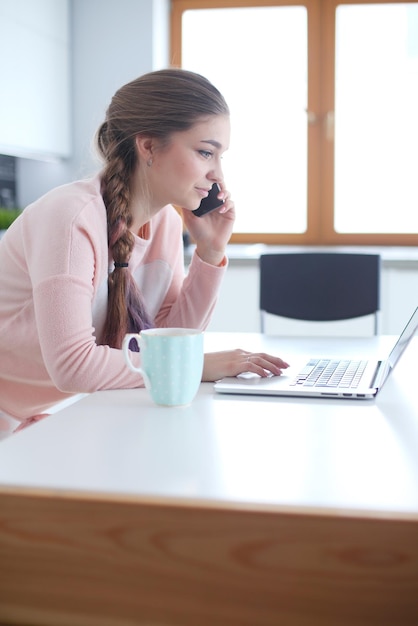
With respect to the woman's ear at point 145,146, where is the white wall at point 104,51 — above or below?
above

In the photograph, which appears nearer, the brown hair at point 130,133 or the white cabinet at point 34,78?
the brown hair at point 130,133

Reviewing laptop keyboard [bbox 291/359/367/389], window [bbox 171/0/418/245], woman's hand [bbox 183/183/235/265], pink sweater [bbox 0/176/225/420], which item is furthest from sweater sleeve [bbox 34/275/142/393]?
window [bbox 171/0/418/245]

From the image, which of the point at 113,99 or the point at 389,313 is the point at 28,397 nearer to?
the point at 113,99

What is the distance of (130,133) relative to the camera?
1.47 metres

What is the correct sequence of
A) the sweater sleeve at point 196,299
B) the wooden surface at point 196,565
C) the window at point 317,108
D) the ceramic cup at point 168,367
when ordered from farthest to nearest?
1. the window at point 317,108
2. the sweater sleeve at point 196,299
3. the ceramic cup at point 168,367
4. the wooden surface at point 196,565

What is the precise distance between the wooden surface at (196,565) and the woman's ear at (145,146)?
904 millimetres

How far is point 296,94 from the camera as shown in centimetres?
367

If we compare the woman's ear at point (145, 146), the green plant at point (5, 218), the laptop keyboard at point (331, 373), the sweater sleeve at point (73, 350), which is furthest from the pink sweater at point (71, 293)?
the green plant at point (5, 218)

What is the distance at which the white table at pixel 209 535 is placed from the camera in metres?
0.62

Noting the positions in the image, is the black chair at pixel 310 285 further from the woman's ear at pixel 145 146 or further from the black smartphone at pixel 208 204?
the woman's ear at pixel 145 146

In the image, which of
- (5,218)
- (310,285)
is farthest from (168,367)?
(5,218)

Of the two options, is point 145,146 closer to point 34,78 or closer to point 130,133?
point 130,133

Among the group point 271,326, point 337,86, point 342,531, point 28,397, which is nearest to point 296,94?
point 337,86

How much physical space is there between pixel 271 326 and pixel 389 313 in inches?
18.5
